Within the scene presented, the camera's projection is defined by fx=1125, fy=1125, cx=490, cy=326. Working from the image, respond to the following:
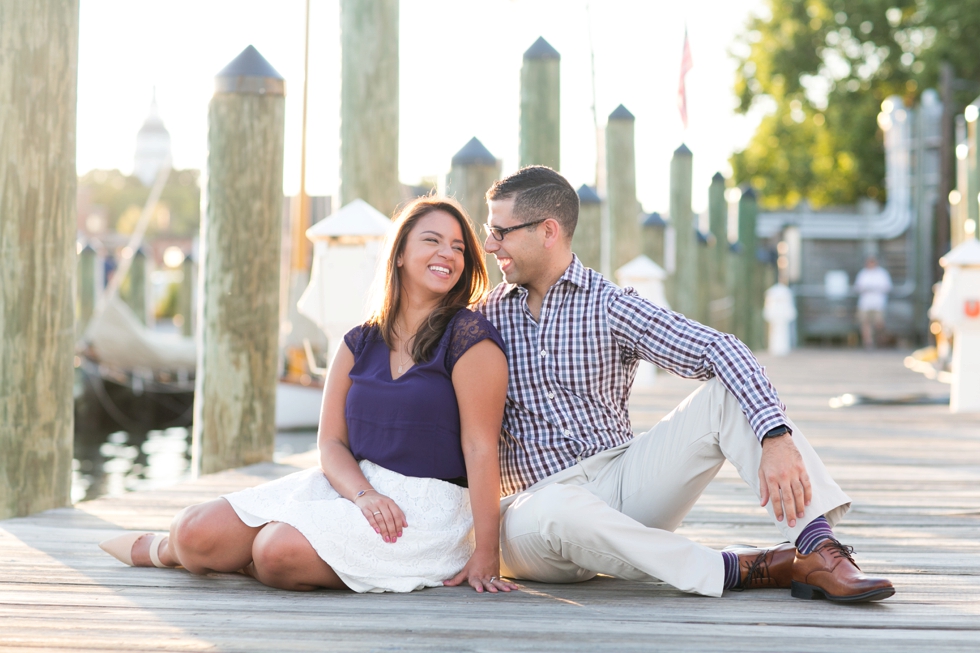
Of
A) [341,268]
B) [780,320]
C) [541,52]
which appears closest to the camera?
[341,268]

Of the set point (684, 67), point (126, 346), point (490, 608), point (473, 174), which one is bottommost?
point (490, 608)

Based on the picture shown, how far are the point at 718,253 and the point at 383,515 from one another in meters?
15.4

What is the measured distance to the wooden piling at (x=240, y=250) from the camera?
5066 millimetres

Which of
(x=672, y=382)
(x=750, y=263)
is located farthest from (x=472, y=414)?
(x=750, y=263)

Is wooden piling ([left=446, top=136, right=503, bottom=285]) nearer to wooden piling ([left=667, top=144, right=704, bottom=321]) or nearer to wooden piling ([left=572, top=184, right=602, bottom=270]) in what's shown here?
wooden piling ([left=572, top=184, right=602, bottom=270])

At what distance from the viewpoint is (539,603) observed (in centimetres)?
277

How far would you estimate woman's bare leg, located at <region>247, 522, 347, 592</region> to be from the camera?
2.81m

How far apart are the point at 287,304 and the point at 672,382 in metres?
4.87

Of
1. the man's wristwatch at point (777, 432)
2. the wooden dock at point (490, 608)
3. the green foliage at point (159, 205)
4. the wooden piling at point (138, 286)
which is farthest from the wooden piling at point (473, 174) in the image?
the green foliage at point (159, 205)

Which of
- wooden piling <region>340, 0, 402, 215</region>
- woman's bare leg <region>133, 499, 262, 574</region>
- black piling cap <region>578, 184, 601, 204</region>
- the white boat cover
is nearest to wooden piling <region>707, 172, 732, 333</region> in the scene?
the white boat cover

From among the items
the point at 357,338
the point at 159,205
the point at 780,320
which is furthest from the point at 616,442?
the point at 159,205

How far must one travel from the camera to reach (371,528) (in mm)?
2828

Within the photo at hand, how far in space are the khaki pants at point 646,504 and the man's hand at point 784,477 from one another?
48 mm

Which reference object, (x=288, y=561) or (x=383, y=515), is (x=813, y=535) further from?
(x=288, y=561)
